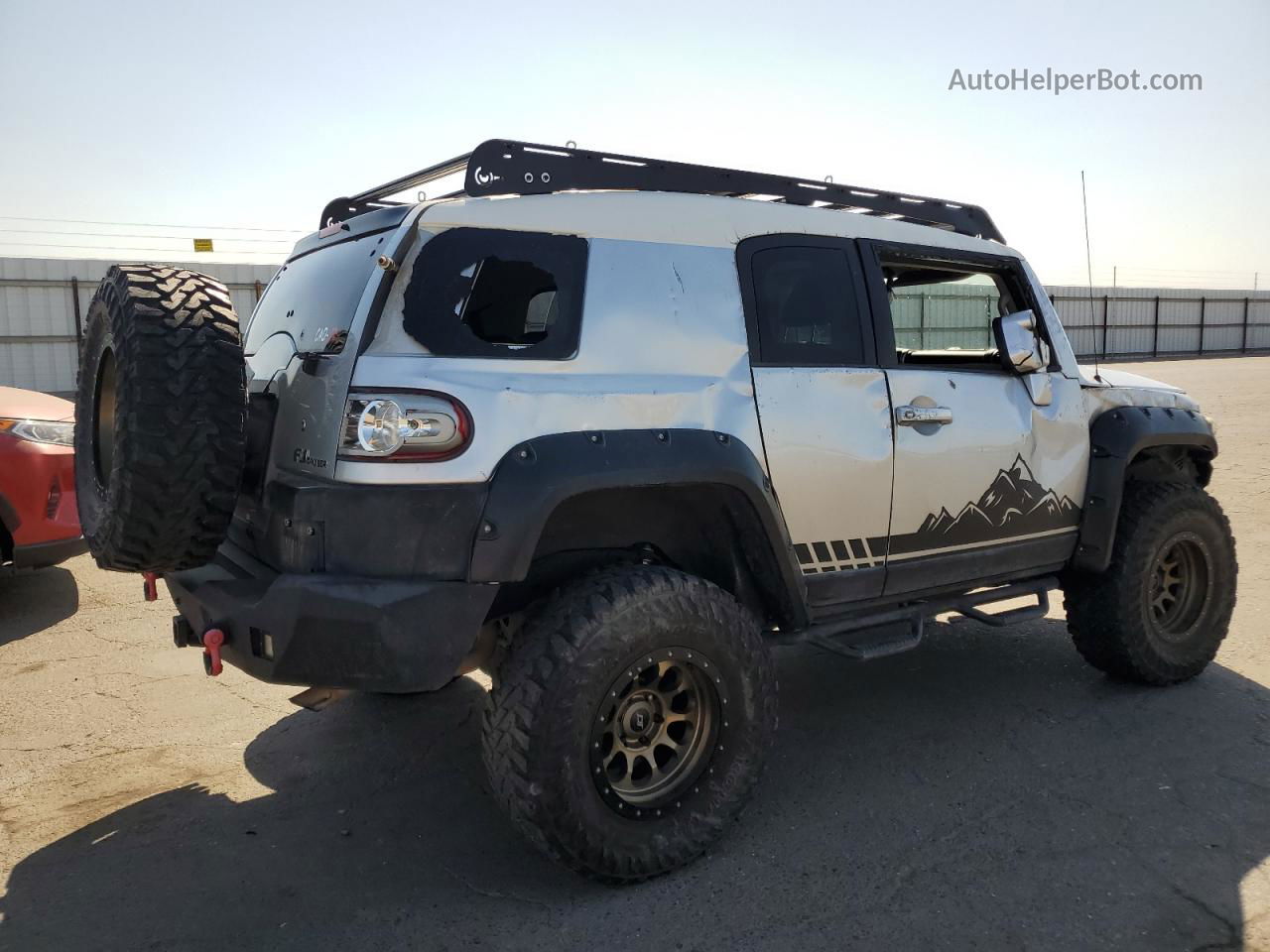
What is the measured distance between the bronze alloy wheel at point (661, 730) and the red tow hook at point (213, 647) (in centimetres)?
115

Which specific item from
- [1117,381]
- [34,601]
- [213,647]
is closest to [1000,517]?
[1117,381]

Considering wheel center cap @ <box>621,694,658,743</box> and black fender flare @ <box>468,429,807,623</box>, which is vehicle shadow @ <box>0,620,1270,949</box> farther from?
black fender flare @ <box>468,429,807,623</box>

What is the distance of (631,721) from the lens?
114 inches

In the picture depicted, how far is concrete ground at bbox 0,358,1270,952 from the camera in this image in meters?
2.66

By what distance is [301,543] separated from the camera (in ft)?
8.58

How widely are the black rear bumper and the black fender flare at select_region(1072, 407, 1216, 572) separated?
9.45ft

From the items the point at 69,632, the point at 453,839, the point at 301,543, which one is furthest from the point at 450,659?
the point at 69,632

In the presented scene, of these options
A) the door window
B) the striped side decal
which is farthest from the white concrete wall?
the striped side decal

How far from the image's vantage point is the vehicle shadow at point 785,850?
2641 mm

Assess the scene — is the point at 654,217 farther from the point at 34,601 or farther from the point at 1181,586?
the point at 34,601

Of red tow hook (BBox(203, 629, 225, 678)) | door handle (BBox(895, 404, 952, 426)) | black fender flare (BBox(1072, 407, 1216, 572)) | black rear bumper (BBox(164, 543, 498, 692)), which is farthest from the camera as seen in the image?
black fender flare (BBox(1072, 407, 1216, 572))

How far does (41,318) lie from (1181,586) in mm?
23267

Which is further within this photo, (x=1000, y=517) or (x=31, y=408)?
(x=31, y=408)

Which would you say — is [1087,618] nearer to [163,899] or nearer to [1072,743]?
[1072,743]
